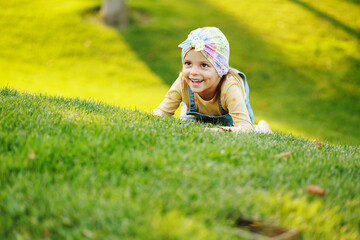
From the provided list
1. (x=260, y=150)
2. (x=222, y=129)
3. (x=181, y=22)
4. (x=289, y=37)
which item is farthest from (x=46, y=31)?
(x=260, y=150)

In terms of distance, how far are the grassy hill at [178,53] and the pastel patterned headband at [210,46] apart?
4.35m

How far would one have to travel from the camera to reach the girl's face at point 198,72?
4062 millimetres

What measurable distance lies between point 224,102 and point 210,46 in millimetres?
782

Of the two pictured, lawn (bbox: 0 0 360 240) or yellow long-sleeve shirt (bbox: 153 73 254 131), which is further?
yellow long-sleeve shirt (bbox: 153 73 254 131)

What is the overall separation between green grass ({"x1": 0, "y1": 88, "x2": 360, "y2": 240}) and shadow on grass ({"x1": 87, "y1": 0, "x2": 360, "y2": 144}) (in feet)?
18.9

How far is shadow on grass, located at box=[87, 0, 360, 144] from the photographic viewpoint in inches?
362

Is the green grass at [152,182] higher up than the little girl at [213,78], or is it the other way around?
the little girl at [213,78]

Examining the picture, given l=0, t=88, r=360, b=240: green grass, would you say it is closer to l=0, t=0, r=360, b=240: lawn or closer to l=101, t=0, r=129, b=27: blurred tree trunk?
l=0, t=0, r=360, b=240: lawn

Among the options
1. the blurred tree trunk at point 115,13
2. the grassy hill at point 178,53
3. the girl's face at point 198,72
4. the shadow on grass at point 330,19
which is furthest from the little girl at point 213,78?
the shadow on grass at point 330,19

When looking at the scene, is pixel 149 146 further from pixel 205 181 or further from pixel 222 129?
pixel 222 129

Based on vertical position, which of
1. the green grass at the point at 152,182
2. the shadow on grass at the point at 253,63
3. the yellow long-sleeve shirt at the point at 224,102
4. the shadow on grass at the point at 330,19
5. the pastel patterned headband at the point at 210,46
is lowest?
the green grass at the point at 152,182

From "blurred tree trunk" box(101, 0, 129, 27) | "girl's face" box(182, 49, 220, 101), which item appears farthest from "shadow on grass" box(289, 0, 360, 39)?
"girl's face" box(182, 49, 220, 101)

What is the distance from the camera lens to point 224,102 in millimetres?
4359

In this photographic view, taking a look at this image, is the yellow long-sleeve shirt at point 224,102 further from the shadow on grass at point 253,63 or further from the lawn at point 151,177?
the shadow on grass at point 253,63
